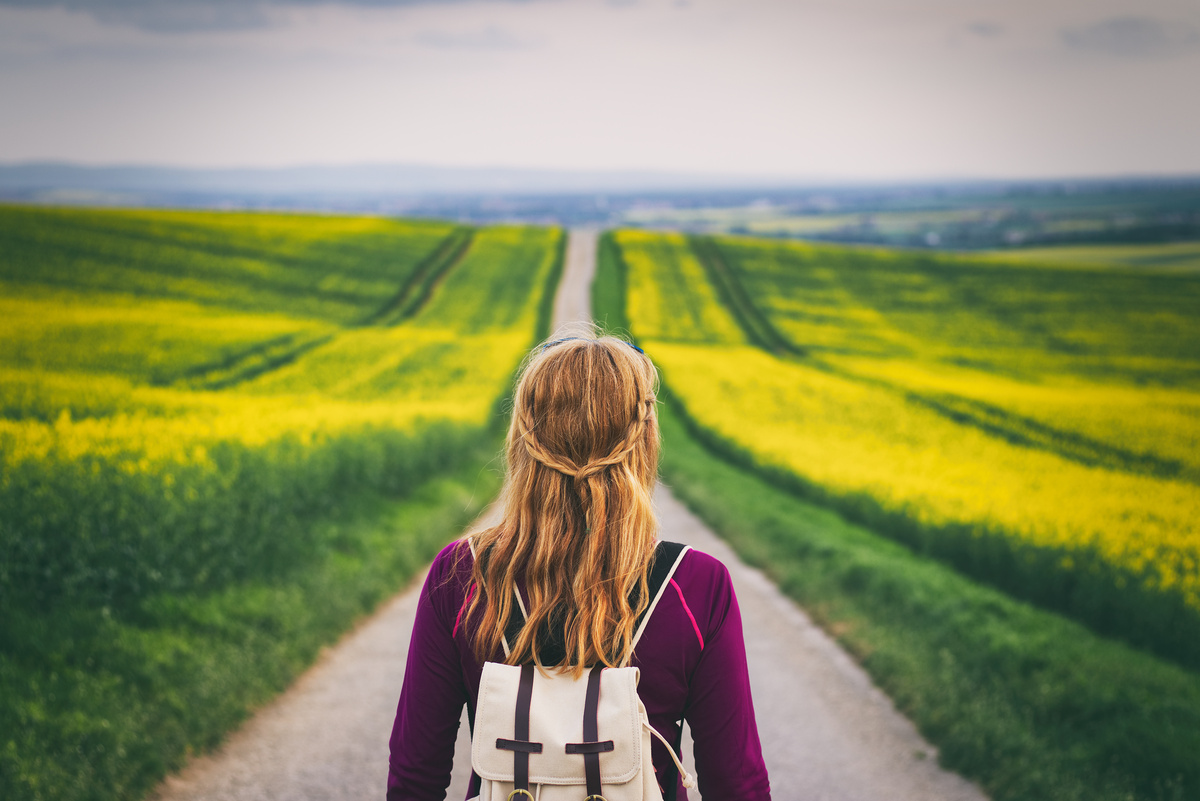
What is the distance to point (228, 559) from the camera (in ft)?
24.6

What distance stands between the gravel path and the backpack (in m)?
3.55

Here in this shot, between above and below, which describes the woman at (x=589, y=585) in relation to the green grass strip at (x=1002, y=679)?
above

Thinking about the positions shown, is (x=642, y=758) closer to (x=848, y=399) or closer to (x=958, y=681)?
(x=958, y=681)

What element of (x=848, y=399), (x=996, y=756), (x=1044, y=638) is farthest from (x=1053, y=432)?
(x=996, y=756)

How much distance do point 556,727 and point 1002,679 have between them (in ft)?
19.9

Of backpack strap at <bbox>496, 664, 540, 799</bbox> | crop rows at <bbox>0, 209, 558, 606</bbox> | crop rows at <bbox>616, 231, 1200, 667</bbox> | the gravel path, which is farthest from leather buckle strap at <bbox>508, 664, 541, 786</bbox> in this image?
crop rows at <bbox>616, 231, 1200, 667</bbox>

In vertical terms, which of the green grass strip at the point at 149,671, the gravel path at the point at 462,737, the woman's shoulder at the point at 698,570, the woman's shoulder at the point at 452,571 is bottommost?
the gravel path at the point at 462,737

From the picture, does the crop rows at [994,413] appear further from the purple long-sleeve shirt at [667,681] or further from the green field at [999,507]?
the purple long-sleeve shirt at [667,681]

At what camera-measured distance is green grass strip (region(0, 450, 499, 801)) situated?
446 cm

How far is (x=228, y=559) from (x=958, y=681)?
283 inches

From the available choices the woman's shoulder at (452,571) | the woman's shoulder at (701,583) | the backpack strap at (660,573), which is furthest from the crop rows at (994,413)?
the woman's shoulder at (452,571)

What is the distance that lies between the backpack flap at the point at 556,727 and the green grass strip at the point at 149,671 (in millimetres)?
2740

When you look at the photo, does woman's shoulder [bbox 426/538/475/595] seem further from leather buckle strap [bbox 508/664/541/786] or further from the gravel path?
the gravel path

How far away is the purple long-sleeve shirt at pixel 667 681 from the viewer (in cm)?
192
